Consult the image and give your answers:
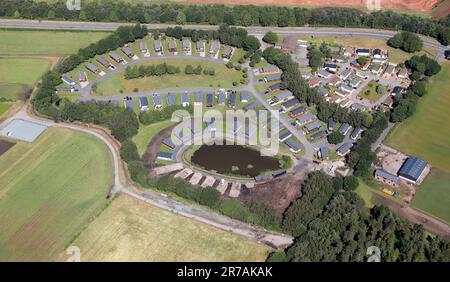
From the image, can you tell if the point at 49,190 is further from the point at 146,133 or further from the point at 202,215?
the point at 202,215

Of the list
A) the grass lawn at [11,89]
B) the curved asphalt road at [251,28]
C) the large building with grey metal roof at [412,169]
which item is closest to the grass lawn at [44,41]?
the curved asphalt road at [251,28]

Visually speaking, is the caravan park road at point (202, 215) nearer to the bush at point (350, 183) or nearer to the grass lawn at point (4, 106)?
the bush at point (350, 183)

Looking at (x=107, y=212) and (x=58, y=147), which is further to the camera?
(x=58, y=147)

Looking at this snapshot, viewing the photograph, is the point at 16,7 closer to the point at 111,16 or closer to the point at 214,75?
the point at 111,16

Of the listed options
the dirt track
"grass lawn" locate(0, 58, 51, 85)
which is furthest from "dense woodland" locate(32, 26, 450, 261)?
the dirt track

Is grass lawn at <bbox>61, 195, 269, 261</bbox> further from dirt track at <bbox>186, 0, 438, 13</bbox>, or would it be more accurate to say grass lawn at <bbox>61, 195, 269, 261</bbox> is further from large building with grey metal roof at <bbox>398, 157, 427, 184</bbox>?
dirt track at <bbox>186, 0, 438, 13</bbox>

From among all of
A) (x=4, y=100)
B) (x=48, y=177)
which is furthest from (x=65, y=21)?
(x=48, y=177)

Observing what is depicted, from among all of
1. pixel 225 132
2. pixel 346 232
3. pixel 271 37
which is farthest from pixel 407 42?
pixel 346 232
